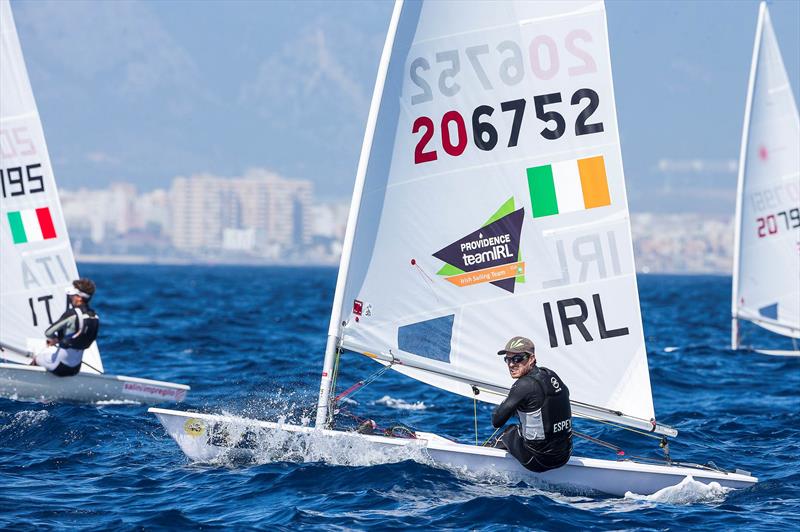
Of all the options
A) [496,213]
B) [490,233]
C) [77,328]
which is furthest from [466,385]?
[77,328]

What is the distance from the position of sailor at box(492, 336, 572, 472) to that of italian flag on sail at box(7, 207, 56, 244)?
793 centimetres

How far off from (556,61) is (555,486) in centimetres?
374

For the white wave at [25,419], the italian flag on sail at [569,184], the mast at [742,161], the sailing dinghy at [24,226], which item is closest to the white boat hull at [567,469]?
the italian flag on sail at [569,184]

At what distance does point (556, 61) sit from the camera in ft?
32.2

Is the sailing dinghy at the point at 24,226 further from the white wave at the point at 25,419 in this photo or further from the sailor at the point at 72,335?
the white wave at the point at 25,419

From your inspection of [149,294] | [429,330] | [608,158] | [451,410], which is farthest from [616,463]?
[149,294]

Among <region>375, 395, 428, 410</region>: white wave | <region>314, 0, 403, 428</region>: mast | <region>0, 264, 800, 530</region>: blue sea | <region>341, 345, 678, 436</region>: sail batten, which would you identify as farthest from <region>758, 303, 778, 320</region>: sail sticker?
<region>314, 0, 403, 428</region>: mast

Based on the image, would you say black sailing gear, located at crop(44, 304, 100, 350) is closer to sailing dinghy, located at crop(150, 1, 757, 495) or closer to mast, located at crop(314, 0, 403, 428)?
sailing dinghy, located at crop(150, 1, 757, 495)

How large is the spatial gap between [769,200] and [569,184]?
14.3 meters

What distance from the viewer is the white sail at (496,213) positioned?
31.8 feet

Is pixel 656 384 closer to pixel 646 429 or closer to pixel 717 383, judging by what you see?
pixel 717 383

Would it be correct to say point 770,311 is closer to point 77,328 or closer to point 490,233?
point 490,233

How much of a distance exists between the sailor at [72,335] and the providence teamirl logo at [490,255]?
17.0ft

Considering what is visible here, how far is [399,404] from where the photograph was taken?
15.6 meters
